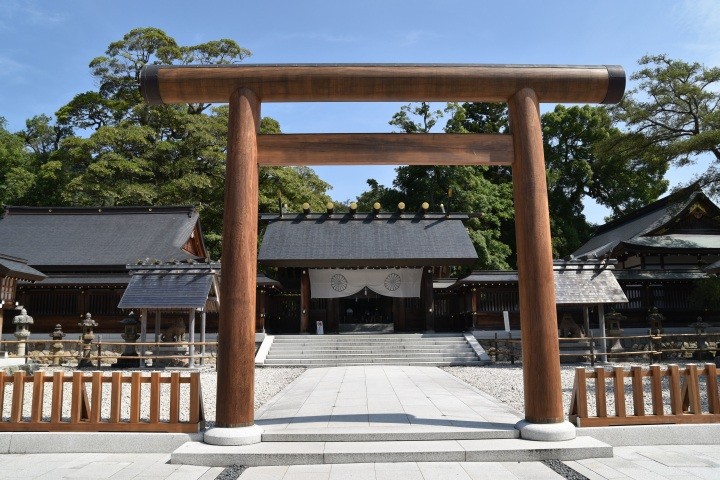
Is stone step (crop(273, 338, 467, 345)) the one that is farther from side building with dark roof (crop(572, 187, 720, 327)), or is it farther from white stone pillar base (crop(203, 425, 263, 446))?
white stone pillar base (crop(203, 425, 263, 446))

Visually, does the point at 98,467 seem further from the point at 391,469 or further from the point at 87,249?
the point at 87,249

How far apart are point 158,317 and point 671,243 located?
21.7 meters

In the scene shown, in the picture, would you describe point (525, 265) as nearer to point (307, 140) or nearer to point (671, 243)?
point (307, 140)

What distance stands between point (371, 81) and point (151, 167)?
2642cm

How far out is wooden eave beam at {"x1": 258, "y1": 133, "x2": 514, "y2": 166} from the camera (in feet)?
20.7

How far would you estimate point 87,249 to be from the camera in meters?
23.1

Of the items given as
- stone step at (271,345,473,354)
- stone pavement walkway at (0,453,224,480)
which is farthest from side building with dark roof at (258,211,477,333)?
stone pavement walkway at (0,453,224,480)

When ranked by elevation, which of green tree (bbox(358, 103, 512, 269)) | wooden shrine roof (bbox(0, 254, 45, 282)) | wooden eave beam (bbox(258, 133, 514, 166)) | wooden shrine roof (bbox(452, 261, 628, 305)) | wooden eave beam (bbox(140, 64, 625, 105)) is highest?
green tree (bbox(358, 103, 512, 269))

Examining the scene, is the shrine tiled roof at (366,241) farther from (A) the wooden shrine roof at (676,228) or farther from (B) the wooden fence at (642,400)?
(B) the wooden fence at (642,400)

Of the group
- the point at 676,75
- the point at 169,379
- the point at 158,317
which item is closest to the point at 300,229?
the point at 158,317

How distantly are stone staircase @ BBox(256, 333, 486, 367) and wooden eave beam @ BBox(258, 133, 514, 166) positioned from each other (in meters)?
11.7

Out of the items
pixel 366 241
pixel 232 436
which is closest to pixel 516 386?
pixel 232 436

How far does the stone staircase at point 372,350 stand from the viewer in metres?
17.4

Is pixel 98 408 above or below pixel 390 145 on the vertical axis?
below
